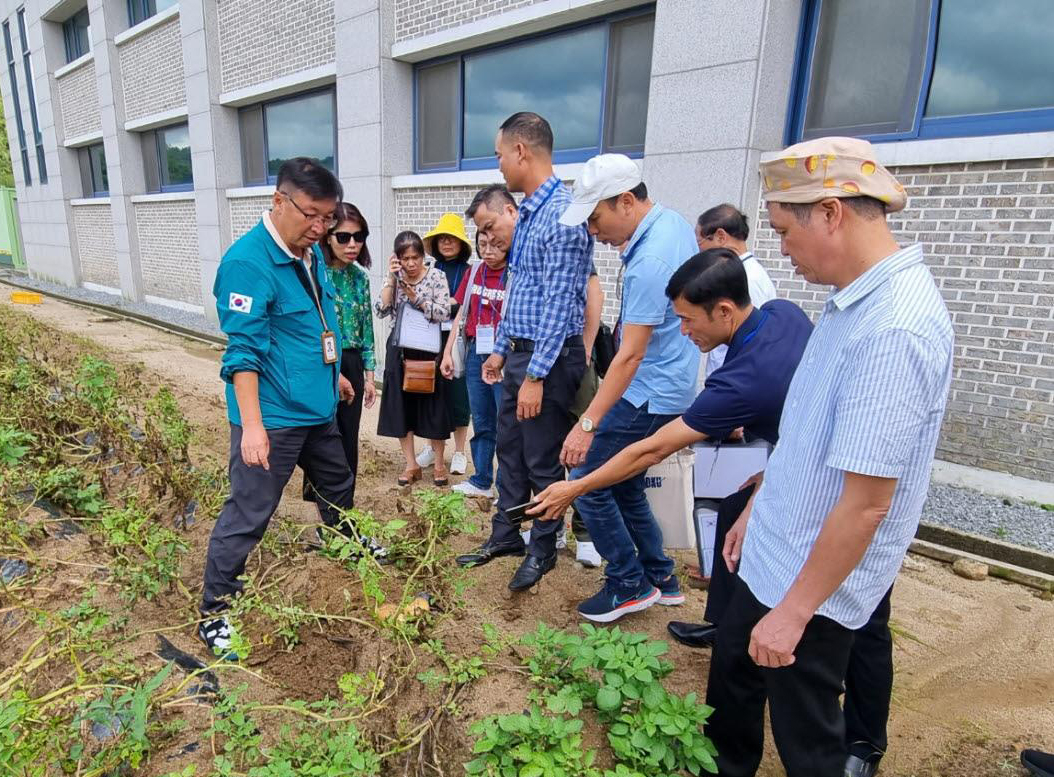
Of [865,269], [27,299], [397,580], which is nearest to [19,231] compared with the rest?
[27,299]

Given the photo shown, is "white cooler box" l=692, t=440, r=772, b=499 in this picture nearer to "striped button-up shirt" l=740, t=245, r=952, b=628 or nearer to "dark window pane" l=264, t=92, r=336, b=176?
"striped button-up shirt" l=740, t=245, r=952, b=628

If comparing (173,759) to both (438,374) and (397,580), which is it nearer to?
(397,580)

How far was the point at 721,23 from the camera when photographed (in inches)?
179

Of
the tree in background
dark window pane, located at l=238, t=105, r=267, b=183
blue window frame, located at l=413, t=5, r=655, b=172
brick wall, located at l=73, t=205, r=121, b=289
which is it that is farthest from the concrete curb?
the tree in background

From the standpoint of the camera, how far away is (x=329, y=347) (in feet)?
8.69

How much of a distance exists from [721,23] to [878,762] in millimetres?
4674

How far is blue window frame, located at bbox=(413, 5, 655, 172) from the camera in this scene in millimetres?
5590

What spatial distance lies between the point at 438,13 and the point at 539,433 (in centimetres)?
594

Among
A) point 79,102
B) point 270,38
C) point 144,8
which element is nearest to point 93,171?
point 79,102

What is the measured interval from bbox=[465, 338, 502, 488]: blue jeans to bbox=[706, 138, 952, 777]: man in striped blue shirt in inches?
97.5

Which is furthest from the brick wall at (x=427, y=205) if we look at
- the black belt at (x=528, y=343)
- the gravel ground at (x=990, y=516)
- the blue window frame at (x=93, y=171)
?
the blue window frame at (x=93, y=171)

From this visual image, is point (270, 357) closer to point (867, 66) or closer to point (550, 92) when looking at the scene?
point (867, 66)

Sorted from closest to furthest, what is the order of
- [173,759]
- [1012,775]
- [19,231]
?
[173,759]
[1012,775]
[19,231]

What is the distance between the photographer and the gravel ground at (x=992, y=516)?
139 inches
